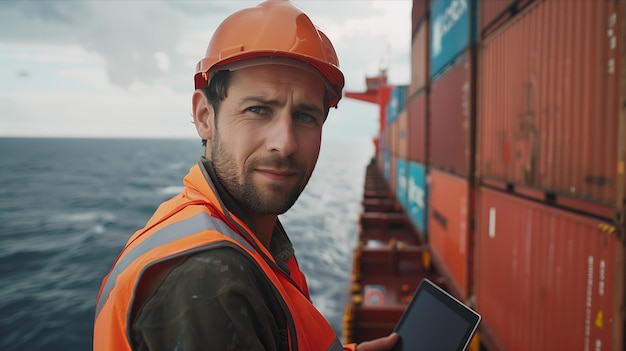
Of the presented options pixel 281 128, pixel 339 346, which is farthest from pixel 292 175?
pixel 339 346

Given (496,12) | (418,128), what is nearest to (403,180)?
(418,128)

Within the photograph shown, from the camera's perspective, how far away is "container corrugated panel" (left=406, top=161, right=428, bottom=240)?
1156 cm

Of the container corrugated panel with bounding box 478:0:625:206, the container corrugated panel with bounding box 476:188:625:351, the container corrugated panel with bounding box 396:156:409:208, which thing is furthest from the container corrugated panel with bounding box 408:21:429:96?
the container corrugated panel with bounding box 476:188:625:351

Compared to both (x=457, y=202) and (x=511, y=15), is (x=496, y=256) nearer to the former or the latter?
(x=457, y=202)

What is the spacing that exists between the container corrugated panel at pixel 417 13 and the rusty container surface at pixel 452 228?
16.7ft

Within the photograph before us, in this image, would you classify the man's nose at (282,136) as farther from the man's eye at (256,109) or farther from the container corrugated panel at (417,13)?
the container corrugated panel at (417,13)

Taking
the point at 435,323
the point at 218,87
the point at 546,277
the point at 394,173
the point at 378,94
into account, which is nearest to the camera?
the point at 218,87

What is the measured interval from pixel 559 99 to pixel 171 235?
426 centimetres

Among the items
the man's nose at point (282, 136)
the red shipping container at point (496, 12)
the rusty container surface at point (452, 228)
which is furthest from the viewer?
the rusty container surface at point (452, 228)

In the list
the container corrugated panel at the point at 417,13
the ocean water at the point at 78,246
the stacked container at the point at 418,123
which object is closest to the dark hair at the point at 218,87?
the stacked container at the point at 418,123

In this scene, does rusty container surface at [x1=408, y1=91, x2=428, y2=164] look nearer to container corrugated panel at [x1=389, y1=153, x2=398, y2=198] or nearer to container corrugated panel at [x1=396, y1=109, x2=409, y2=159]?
container corrugated panel at [x1=396, y1=109, x2=409, y2=159]

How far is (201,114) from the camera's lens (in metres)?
1.85

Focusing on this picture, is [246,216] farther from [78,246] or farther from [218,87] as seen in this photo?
[78,246]

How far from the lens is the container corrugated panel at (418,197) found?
11.6m
